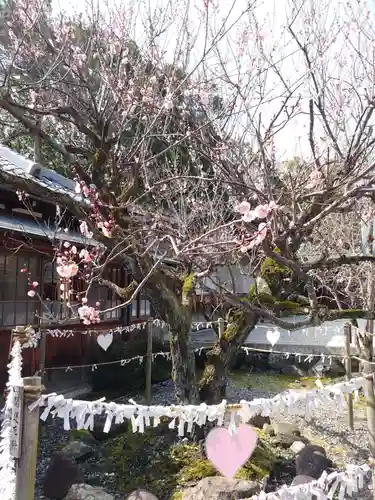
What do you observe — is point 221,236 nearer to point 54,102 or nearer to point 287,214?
point 287,214

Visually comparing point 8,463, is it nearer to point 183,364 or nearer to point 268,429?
point 183,364

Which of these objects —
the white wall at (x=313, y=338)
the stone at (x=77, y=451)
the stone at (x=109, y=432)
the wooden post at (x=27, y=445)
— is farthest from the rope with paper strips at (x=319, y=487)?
the white wall at (x=313, y=338)

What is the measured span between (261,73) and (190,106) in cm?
99

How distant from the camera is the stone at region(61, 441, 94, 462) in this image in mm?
5922

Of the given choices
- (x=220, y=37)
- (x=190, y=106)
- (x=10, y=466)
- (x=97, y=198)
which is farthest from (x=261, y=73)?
(x=10, y=466)

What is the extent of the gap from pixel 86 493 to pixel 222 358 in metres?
2.36

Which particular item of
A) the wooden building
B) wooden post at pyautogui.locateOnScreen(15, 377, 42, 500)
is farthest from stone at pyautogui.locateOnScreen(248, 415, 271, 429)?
wooden post at pyautogui.locateOnScreen(15, 377, 42, 500)

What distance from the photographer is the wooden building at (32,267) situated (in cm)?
782

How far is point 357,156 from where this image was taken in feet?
14.4

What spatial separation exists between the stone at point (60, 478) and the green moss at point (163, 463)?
0.57 m

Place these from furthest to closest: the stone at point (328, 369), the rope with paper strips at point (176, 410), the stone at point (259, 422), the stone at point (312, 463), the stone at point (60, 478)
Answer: the stone at point (328, 369), the stone at point (259, 422), the stone at point (312, 463), the stone at point (60, 478), the rope with paper strips at point (176, 410)

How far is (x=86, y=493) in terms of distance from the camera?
4926 millimetres

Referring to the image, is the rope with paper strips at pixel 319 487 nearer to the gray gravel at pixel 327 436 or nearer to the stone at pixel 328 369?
the gray gravel at pixel 327 436

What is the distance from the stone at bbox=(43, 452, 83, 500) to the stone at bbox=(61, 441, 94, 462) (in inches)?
20.4
